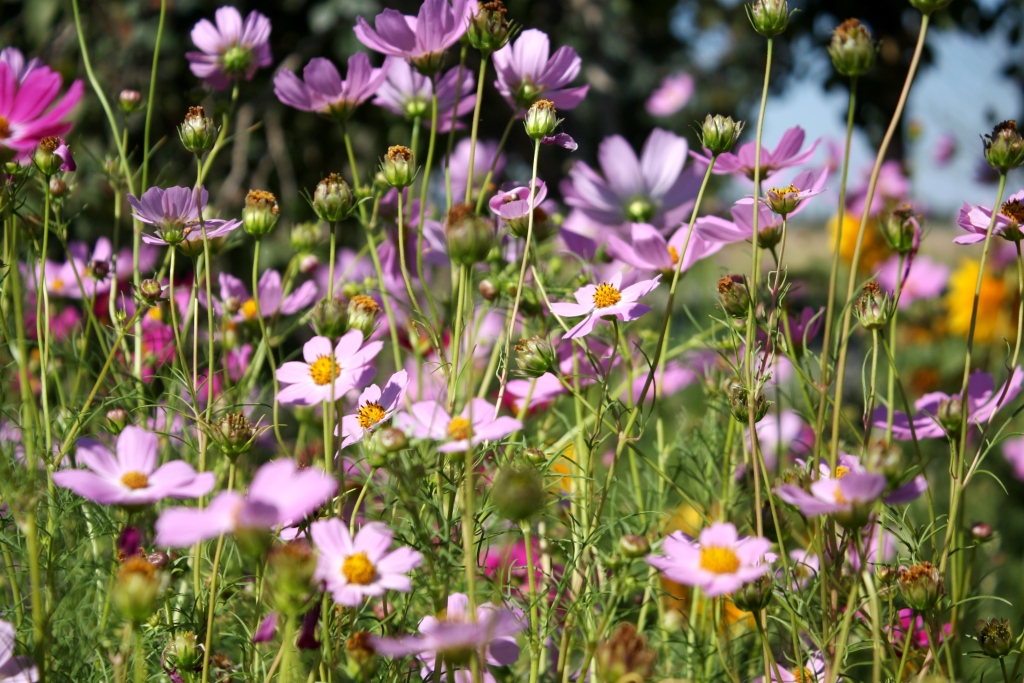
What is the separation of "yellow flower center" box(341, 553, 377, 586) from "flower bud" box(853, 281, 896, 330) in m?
0.26

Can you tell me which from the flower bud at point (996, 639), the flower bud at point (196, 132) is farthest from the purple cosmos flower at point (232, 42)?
the flower bud at point (996, 639)

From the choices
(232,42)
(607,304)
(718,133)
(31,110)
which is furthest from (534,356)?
(232,42)

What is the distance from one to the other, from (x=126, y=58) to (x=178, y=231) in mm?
1458

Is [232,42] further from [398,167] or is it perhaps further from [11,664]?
[11,664]

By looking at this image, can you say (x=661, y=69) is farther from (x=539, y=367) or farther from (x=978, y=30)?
(x=539, y=367)

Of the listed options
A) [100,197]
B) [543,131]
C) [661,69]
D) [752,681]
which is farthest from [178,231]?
[661,69]

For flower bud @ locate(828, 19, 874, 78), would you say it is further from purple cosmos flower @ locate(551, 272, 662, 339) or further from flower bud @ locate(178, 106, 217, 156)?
flower bud @ locate(178, 106, 217, 156)

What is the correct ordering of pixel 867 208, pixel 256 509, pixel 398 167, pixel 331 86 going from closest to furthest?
1. pixel 256 509
2. pixel 867 208
3. pixel 398 167
4. pixel 331 86

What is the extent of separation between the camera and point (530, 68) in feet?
1.87

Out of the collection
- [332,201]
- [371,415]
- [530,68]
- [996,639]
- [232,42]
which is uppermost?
[232,42]

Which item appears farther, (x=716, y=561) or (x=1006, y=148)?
(x=1006, y=148)

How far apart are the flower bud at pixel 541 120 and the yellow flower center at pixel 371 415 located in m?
0.17

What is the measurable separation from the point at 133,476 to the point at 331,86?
333 mm

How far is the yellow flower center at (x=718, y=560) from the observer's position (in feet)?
1.17
